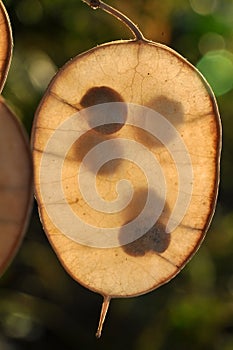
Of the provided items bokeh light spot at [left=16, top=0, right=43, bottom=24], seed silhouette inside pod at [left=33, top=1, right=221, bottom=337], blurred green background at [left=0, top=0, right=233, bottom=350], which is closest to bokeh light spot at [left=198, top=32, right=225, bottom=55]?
blurred green background at [left=0, top=0, right=233, bottom=350]

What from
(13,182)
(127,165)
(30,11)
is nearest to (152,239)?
(127,165)

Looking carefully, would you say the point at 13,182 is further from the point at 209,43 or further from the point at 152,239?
the point at 209,43

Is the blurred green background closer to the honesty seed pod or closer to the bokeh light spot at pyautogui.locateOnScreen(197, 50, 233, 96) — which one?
the bokeh light spot at pyautogui.locateOnScreen(197, 50, 233, 96)

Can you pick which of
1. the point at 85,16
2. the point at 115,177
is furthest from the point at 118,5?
the point at 115,177

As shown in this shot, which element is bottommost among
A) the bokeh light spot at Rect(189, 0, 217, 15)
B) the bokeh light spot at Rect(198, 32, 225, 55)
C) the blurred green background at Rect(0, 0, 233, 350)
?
the blurred green background at Rect(0, 0, 233, 350)

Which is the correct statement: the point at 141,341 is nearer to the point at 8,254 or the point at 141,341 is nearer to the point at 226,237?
the point at 226,237

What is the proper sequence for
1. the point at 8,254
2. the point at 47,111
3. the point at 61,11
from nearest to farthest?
the point at 8,254 → the point at 47,111 → the point at 61,11

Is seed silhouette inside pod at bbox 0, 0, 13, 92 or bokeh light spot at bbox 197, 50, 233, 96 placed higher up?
bokeh light spot at bbox 197, 50, 233, 96
